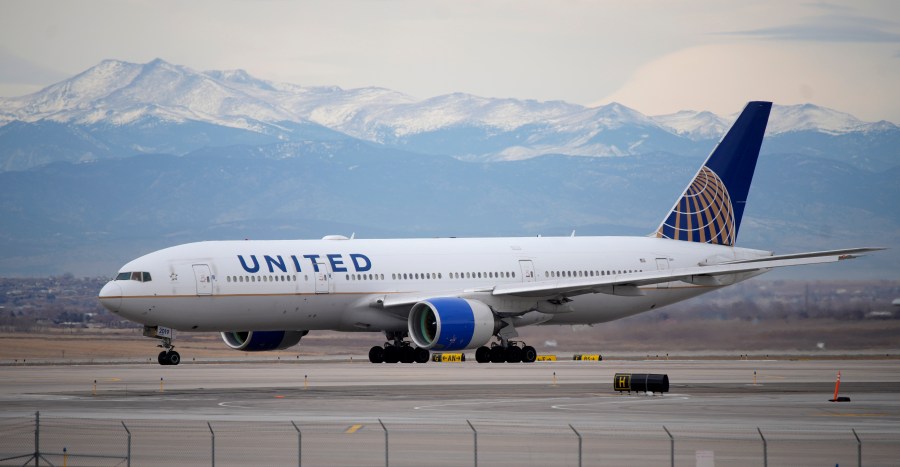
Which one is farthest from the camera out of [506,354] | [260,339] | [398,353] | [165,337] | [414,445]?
[398,353]

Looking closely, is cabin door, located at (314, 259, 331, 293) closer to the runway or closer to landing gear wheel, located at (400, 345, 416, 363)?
the runway

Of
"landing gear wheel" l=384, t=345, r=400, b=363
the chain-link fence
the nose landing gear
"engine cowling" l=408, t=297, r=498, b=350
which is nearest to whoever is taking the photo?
the chain-link fence

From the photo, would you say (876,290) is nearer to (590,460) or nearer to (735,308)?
(735,308)

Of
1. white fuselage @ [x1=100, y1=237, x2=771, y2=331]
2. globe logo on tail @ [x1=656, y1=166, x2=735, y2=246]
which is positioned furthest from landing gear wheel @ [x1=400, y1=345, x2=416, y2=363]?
globe logo on tail @ [x1=656, y1=166, x2=735, y2=246]

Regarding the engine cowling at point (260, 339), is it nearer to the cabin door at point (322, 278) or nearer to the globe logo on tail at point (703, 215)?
the cabin door at point (322, 278)

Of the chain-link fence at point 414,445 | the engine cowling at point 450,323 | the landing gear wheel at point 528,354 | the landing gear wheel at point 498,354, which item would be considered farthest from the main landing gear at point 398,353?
the chain-link fence at point 414,445

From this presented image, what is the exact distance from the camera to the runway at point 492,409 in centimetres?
2747

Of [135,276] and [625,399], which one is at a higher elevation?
[135,276]

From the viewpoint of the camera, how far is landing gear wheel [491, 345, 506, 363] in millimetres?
56000

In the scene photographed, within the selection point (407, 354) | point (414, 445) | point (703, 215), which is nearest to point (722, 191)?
point (703, 215)

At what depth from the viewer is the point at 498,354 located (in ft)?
184

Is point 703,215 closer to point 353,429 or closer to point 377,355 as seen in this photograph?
point 377,355

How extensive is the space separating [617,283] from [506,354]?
5890mm

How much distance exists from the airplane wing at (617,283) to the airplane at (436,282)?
54mm
